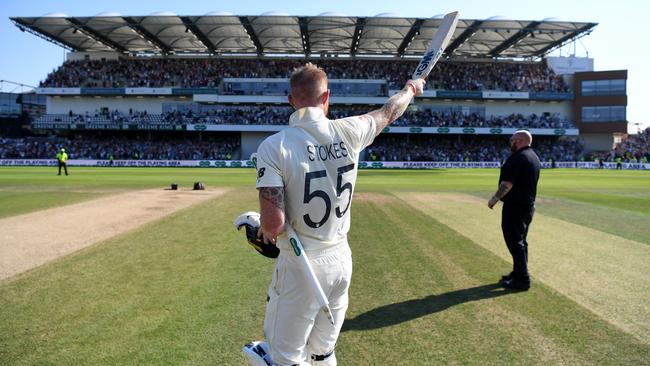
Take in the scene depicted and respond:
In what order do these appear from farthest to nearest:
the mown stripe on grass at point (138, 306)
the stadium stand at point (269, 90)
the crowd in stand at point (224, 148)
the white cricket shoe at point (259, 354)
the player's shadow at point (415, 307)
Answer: the stadium stand at point (269, 90)
the crowd in stand at point (224, 148)
the player's shadow at point (415, 307)
the mown stripe on grass at point (138, 306)
the white cricket shoe at point (259, 354)

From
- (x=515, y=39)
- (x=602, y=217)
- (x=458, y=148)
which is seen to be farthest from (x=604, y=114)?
(x=602, y=217)

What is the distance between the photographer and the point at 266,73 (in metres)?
63.1

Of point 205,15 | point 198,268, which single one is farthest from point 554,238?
point 205,15

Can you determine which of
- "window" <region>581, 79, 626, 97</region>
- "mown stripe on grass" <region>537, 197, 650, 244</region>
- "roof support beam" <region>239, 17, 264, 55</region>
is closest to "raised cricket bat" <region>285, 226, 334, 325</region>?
"mown stripe on grass" <region>537, 197, 650, 244</region>

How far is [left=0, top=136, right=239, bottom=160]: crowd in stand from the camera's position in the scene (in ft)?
176

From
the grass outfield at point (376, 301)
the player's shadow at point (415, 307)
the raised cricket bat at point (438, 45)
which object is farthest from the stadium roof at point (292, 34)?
the raised cricket bat at point (438, 45)

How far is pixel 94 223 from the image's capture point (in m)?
11.7

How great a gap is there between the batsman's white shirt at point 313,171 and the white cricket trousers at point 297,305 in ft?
0.36

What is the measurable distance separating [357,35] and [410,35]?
253 inches

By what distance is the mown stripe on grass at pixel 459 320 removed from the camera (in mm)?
4414

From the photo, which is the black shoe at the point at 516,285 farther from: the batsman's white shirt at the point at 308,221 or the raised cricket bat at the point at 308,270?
the raised cricket bat at the point at 308,270

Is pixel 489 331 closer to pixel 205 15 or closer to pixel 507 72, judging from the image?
pixel 205 15

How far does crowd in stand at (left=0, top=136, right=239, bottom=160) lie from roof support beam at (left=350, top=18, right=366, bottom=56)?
20.1 m

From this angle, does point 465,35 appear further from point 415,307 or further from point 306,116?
point 306,116
